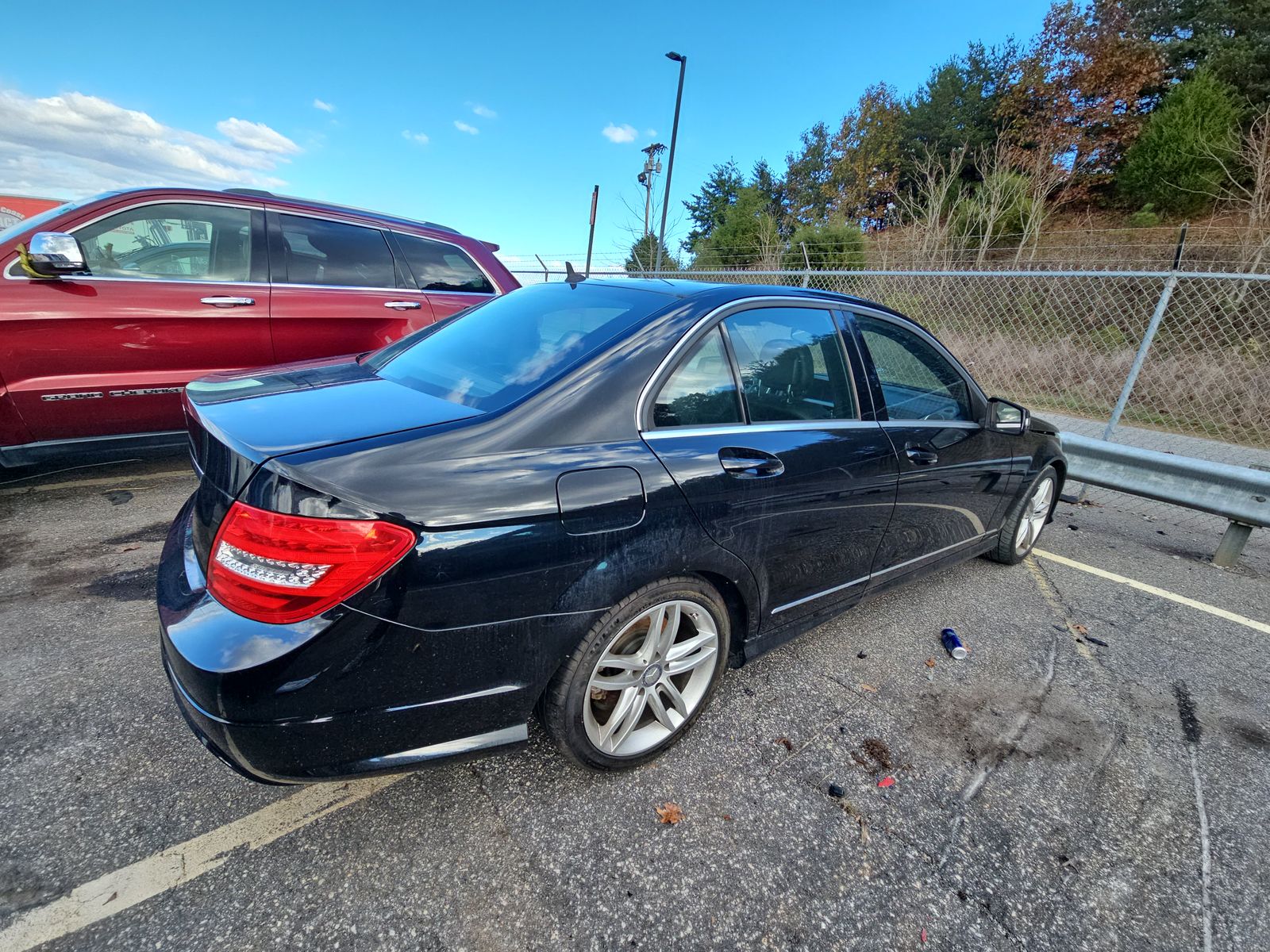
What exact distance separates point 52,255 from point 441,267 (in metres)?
2.32

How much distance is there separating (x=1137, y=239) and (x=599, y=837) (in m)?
20.5

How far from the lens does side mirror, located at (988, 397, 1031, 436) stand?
120 inches

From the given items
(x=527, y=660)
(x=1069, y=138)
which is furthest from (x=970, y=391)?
(x=1069, y=138)

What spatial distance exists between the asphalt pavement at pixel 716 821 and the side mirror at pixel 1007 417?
1.15 meters

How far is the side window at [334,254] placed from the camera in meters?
4.05

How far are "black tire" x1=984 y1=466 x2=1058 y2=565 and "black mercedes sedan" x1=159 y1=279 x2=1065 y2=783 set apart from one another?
1.29 m

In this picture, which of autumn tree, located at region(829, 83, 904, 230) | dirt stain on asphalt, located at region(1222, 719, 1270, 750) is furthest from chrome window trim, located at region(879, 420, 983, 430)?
autumn tree, located at region(829, 83, 904, 230)

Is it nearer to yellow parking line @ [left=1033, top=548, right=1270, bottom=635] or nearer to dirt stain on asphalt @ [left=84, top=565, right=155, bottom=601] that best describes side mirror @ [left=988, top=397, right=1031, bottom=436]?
yellow parking line @ [left=1033, top=548, right=1270, bottom=635]

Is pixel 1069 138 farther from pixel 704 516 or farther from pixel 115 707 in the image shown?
pixel 115 707

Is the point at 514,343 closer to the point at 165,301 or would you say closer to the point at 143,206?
the point at 165,301

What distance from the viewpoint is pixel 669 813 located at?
1.83 meters

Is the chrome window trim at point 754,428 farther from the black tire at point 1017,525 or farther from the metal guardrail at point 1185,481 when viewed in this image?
the metal guardrail at point 1185,481

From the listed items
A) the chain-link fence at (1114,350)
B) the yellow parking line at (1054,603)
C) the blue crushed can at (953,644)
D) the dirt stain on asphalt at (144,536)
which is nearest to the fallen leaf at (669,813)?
the blue crushed can at (953,644)

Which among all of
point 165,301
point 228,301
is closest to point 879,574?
point 228,301
